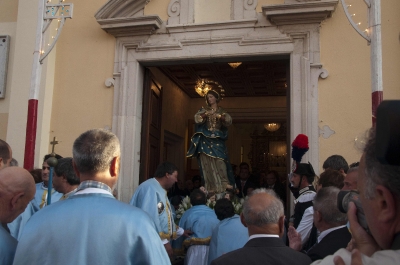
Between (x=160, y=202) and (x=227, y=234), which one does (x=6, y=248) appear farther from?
(x=160, y=202)

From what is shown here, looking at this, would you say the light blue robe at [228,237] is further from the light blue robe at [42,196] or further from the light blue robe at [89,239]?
the light blue robe at [89,239]

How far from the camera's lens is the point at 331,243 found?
97.7 inches

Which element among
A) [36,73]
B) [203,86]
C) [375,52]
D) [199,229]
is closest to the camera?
[375,52]

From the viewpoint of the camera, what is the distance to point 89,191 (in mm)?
1974

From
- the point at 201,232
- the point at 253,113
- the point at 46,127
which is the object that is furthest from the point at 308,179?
the point at 253,113

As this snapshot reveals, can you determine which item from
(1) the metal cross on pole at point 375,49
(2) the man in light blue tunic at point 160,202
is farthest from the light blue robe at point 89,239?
(1) the metal cross on pole at point 375,49

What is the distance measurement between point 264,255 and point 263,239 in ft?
0.36

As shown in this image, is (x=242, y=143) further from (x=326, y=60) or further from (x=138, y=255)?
(x=138, y=255)

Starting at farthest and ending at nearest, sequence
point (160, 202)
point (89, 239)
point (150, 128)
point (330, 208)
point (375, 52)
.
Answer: point (150, 128) → point (160, 202) → point (375, 52) → point (330, 208) → point (89, 239)

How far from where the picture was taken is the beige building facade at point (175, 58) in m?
6.62

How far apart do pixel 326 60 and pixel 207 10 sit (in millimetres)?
2269

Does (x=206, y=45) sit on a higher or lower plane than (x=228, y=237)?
higher

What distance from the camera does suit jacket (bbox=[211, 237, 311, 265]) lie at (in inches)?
88.0

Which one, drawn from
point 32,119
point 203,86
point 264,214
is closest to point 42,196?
point 32,119
